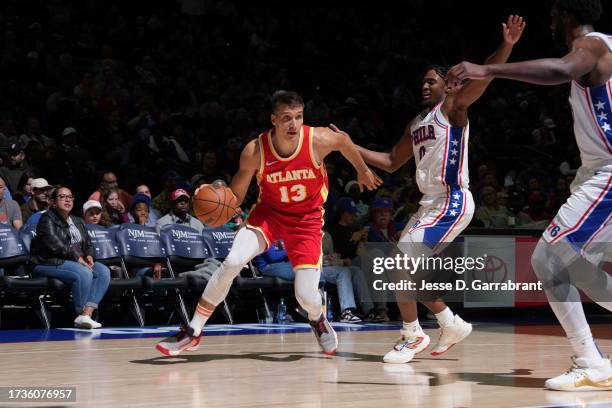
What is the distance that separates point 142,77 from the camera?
47.0 ft

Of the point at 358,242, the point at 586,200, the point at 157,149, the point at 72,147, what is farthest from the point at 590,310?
the point at 586,200

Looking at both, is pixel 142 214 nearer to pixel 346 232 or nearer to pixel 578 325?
pixel 346 232

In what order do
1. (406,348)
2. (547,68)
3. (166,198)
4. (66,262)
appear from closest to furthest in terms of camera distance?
(547,68)
(406,348)
(66,262)
(166,198)

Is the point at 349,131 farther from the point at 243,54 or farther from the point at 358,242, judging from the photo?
the point at 358,242

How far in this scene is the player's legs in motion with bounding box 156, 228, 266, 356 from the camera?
21.2 ft

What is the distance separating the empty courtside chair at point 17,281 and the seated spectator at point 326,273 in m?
2.42

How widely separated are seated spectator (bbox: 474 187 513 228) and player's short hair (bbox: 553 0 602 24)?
23.4 ft

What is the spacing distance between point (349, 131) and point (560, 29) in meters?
10.5

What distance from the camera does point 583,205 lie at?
4930 millimetres

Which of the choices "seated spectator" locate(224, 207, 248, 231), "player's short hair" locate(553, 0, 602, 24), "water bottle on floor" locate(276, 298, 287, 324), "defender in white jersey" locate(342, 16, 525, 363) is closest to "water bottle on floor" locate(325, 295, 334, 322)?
"water bottle on floor" locate(276, 298, 287, 324)

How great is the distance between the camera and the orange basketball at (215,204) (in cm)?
657

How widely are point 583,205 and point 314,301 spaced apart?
2410 millimetres

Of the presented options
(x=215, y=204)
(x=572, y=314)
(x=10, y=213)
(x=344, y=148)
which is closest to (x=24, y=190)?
(x=10, y=213)

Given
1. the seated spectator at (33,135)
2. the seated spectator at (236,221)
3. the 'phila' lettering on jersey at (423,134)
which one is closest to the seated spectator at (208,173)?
the seated spectator at (236,221)
